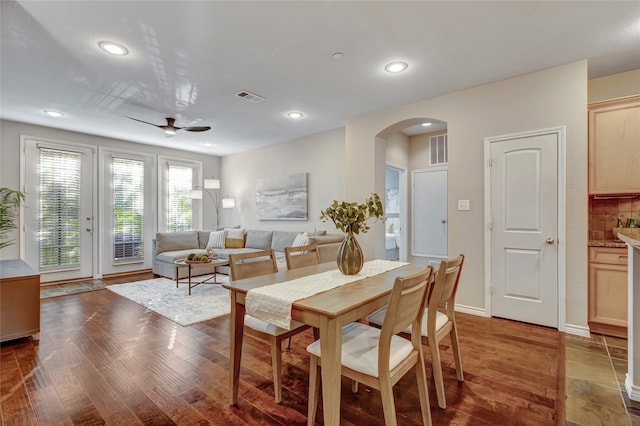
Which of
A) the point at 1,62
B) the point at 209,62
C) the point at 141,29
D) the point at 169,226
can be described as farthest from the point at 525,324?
the point at 169,226

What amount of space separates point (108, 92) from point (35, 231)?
10.2 ft

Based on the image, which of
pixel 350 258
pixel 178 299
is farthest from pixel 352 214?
pixel 178 299

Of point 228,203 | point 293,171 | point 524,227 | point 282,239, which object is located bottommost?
point 282,239

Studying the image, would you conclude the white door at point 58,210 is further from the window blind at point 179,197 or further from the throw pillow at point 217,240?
the throw pillow at point 217,240

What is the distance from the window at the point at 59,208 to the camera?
16.8 feet

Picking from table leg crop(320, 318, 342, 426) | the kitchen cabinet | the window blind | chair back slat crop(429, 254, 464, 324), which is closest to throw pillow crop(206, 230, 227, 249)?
the window blind

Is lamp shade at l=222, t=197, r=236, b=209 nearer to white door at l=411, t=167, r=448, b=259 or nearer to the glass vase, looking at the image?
white door at l=411, t=167, r=448, b=259

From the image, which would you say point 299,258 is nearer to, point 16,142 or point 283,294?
point 283,294

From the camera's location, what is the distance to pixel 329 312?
1316 mm

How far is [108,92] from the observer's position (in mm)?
3662

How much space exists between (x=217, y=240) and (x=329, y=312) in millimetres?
5353

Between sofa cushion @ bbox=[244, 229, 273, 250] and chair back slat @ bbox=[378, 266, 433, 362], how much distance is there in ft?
14.8

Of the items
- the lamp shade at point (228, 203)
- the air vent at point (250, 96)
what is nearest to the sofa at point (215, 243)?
the lamp shade at point (228, 203)

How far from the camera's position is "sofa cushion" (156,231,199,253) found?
19.2ft
